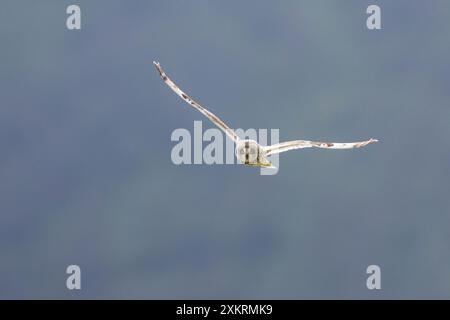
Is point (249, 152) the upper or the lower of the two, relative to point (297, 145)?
lower

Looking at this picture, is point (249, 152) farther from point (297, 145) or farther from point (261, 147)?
point (297, 145)

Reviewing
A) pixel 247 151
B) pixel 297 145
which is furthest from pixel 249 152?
pixel 297 145

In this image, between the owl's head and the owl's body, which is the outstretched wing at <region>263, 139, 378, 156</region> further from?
the owl's head

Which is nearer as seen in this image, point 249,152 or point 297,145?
point 249,152

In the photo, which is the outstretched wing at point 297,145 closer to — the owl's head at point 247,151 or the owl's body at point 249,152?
the owl's body at point 249,152

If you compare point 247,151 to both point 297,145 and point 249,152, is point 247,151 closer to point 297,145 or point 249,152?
point 249,152

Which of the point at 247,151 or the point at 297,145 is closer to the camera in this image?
the point at 247,151

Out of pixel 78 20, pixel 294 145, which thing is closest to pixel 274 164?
pixel 294 145

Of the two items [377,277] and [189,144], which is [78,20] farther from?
[377,277]
